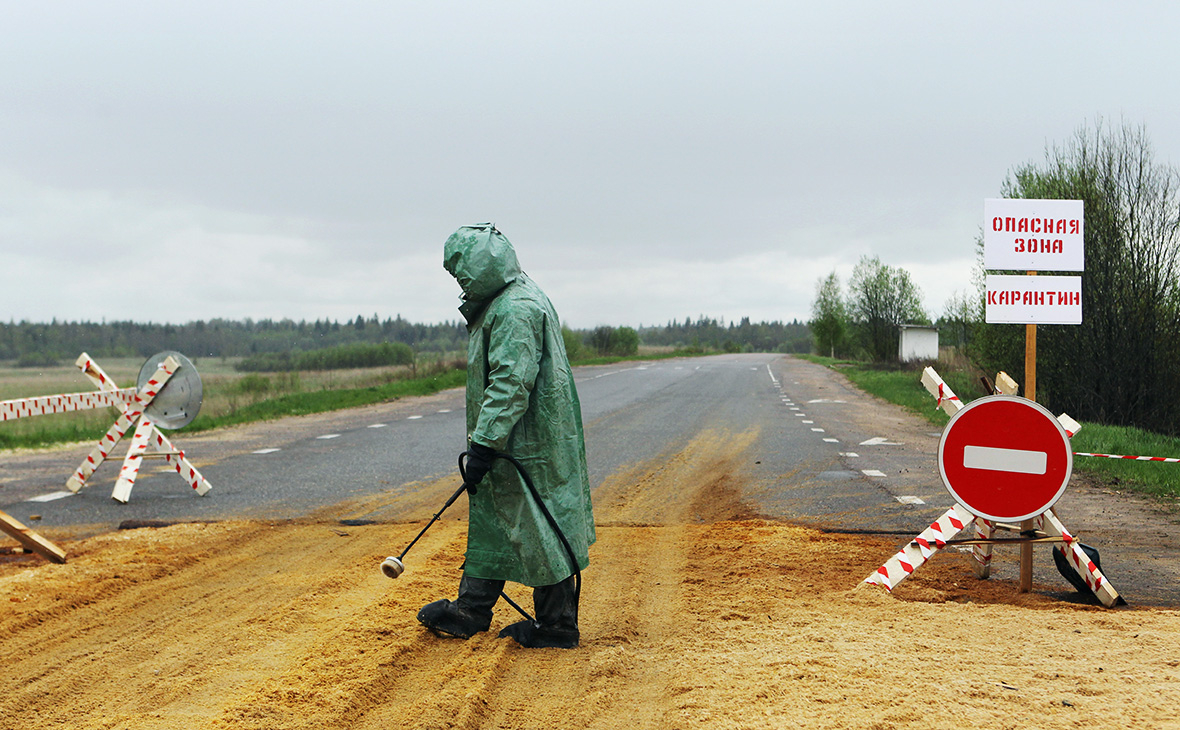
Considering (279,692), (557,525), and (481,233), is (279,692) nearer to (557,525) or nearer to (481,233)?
(557,525)

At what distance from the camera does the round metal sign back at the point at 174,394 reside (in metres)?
9.24

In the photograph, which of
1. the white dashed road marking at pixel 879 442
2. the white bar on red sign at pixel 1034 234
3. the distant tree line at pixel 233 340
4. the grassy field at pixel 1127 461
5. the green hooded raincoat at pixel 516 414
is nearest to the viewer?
the green hooded raincoat at pixel 516 414

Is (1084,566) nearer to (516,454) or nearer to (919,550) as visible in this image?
(919,550)

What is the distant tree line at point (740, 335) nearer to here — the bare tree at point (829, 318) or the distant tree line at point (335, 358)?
the bare tree at point (829, 318)

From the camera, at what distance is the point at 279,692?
11.5ft

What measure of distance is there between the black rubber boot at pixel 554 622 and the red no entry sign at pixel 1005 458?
8.10ft

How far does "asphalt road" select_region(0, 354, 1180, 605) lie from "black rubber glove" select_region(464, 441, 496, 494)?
3503 millimetres

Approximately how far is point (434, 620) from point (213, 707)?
115 cm

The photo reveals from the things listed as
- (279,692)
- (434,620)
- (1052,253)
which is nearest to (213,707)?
(279,692)

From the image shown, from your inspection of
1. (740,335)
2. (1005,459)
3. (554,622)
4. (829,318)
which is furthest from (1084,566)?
(740,335)

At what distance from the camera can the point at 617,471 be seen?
420 inches

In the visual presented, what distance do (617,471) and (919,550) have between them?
575 cm

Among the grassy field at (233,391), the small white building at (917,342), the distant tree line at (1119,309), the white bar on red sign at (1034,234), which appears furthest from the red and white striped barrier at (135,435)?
Answer: the small white building at (917,342)

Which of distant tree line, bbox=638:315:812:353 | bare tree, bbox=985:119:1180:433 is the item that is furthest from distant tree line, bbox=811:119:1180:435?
distant tree line, bbox=638:315:812:353
